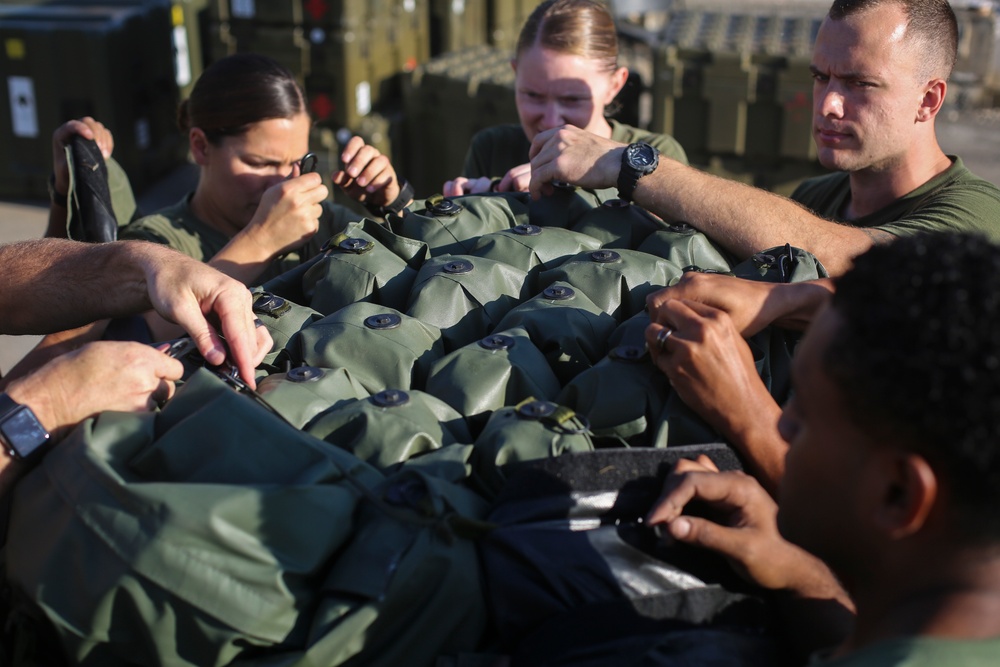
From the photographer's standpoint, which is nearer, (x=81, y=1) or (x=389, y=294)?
(x=389, y=294)

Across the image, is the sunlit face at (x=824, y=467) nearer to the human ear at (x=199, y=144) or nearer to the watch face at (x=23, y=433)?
the watch face at (x=23, y=433)

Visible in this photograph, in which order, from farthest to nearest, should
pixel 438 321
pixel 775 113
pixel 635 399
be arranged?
pixel 775 113
pixel 438 321
pixel 635 399

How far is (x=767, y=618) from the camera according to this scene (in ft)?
5.81

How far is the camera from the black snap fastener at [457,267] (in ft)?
7.85

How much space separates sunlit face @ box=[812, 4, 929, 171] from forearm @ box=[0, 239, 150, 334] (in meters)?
2.22

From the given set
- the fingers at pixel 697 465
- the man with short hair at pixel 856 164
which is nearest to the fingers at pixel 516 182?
the man with short hair at pixel 856 164

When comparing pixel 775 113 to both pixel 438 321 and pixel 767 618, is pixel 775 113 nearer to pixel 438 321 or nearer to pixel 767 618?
→ pixel 438 321

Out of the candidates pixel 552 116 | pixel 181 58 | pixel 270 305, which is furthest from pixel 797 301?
pixel 181 58

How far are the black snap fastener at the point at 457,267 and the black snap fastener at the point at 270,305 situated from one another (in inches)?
14.9

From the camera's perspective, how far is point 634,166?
8.98 ft

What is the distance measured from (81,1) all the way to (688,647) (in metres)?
8.56

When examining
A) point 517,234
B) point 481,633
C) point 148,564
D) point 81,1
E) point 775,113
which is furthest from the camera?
point 81,1

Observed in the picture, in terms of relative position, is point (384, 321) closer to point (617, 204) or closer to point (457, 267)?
point (457, 267)

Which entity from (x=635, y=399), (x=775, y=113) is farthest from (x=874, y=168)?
(x=775, y=113)
